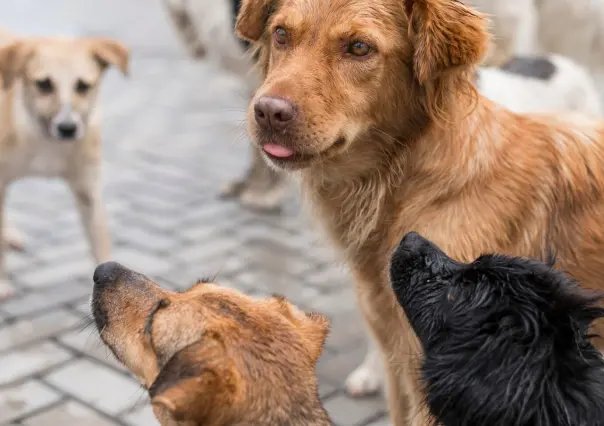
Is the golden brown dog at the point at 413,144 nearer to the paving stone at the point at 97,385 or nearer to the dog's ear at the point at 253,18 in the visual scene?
the dog's ear at the point at 253,18

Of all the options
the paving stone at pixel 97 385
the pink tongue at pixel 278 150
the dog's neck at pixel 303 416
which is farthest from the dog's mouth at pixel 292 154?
the paving stone at pixel 97 385

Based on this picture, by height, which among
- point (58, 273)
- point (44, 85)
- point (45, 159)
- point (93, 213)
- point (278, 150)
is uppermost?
point (278, 150)

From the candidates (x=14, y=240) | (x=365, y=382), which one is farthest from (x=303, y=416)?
(x=14, y=240)

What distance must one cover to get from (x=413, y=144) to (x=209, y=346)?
1.17 m

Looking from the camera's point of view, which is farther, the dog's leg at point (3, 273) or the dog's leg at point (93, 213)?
the dog's leg at point (93, 213)

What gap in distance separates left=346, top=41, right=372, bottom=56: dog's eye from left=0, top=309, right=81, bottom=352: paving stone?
9.31 feet

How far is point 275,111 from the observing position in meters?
2.88

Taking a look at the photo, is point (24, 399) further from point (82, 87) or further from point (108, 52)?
point (108, 52)

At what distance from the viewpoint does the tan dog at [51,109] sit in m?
5.13

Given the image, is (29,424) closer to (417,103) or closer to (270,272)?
(270,272)

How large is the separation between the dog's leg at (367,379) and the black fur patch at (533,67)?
193 cm

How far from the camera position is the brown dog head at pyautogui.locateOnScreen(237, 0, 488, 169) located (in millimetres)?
2887

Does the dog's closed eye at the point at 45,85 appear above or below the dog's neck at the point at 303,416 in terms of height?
below

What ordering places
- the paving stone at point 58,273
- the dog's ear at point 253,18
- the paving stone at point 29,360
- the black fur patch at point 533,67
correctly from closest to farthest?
the dog's ear at point 253,18 → the paving stone at point 29,360 → the black fur patch at point 533,67 → the paving stone at point 58,273
